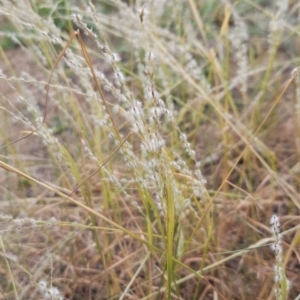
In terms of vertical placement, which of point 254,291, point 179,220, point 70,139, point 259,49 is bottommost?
point 70,139

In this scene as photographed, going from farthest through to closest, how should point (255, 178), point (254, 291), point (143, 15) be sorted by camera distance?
point (255, 178), point (254, 291), point (143, 15)

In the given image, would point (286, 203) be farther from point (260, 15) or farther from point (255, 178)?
point (260, 15)

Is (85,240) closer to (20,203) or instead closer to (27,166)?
(20,203)

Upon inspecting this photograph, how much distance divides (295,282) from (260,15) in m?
1.22

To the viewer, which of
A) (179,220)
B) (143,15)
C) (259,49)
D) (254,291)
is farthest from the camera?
(259,49)

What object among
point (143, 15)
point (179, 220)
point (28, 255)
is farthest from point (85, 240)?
point (143, 15)

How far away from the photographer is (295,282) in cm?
114

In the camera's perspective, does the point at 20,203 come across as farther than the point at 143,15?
Yes

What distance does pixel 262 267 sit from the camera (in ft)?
3.79

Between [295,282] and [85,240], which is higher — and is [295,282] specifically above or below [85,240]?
above

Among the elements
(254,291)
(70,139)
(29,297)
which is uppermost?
(254,291)

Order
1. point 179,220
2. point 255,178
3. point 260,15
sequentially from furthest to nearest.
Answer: point 260,15 < point 255,178 < point 179,220

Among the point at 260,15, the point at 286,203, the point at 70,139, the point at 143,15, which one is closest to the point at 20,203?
the point at 70,139

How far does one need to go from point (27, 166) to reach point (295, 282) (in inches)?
34.4
